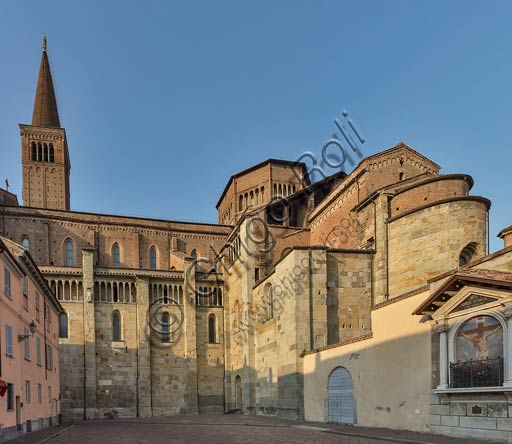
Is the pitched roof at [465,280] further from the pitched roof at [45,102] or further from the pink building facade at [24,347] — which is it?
the pitched roof at [45,102]

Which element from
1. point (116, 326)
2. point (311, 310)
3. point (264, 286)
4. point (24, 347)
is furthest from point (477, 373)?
point (116, 326)

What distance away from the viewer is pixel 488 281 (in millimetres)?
11070

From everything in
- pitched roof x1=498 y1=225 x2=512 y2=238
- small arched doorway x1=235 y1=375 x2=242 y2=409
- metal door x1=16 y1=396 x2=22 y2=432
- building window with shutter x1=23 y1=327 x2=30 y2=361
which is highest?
pitched roof x1=498 y1=225 x2=512 y2=238

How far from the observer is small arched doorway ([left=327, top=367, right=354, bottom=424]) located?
17.9 metres

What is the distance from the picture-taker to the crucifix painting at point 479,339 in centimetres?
1134

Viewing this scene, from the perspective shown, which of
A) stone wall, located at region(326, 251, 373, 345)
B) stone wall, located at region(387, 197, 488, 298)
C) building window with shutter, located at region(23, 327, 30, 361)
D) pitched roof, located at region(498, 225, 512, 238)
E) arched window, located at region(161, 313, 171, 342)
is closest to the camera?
pitched roof, located at region(498, 225, 512, 238)

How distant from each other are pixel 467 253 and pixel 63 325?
2743cm

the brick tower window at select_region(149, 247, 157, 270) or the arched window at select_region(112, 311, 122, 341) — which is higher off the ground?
the brick tower window at select_region(149, 247, 157, 270)

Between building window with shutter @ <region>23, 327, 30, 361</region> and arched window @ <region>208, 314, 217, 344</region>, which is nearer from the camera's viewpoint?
building window with shutter @ <region>23, 327, 30, 361</region>

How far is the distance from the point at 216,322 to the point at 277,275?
11.9 metres

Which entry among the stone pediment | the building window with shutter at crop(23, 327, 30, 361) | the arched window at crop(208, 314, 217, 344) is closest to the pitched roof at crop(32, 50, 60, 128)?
the arched window at crop(208, 314, 217, 344)

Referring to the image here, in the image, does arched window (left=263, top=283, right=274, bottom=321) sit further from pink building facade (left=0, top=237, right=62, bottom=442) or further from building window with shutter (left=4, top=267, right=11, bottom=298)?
building window with shutter (left=4, top=267, right=11, bottom=298)

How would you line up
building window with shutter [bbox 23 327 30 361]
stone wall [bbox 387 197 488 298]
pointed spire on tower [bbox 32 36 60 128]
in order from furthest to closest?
1. pointed spire on tower [bbox 32 36 60 128]
2. stone wall [bbox 387 197 488 298]
3. building window with shutter [bbox 23 327 30 361]

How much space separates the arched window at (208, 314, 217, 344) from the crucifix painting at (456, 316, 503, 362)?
85.2 feet
